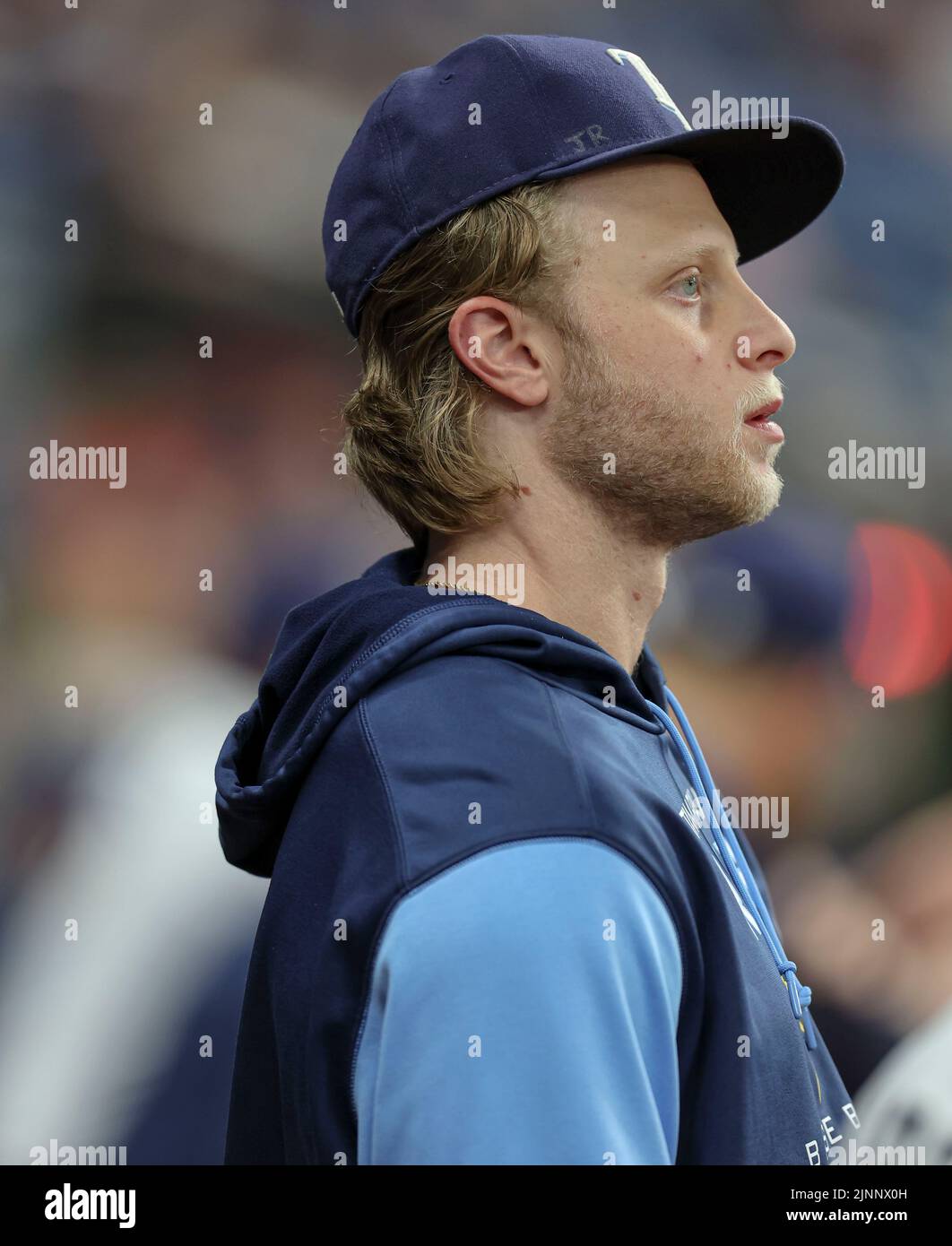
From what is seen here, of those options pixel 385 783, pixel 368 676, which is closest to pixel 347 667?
pixel 368 676

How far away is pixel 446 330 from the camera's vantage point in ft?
4.36

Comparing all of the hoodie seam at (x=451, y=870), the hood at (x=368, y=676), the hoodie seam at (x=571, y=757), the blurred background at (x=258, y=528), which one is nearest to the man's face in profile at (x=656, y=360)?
the hood at (x=368, y=676)

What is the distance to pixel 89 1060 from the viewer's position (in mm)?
2277

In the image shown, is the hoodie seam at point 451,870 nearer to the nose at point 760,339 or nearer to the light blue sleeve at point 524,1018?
the light blue sleeve at point 524,1018

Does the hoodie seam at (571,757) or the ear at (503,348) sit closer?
Result: the hoodie seam at (571,757)

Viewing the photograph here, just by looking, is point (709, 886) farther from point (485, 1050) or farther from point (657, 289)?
point (657, 289)

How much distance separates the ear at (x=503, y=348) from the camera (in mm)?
1286

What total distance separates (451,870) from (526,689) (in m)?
0.19

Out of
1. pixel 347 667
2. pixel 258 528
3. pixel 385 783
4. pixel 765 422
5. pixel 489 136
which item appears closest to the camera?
pixel 385 783

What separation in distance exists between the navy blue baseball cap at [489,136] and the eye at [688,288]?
135mm

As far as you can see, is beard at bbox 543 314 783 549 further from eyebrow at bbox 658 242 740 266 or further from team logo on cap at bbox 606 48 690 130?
team logo on cap at bbox 606 48 690 130

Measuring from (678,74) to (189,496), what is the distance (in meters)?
1.42

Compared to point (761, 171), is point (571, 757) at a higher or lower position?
lower

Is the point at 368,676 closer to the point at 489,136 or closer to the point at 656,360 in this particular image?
the point at 656,360
